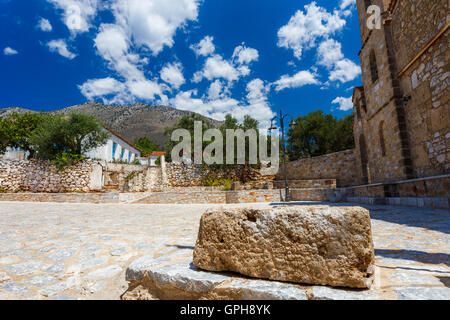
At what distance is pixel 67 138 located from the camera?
1812cm

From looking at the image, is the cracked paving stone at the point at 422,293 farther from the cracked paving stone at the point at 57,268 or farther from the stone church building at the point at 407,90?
the stone church building at the point at 407,90

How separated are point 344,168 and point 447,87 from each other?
10.9 meters

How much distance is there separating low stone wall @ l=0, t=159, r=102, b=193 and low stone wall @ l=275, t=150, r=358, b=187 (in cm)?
1721

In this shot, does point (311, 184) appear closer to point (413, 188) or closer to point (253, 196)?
point (253, 196)

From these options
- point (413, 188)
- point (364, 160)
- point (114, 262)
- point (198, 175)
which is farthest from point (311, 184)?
point (114, 262)

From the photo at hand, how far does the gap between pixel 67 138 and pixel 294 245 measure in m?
21.1

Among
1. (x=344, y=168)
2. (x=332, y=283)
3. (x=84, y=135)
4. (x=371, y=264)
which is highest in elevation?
(x=84, y=135)

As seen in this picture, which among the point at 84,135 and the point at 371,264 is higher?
the point at 84,135

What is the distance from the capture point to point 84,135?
61.3 feet

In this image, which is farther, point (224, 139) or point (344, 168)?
point (224, 139)

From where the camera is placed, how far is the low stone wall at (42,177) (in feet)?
58.9
